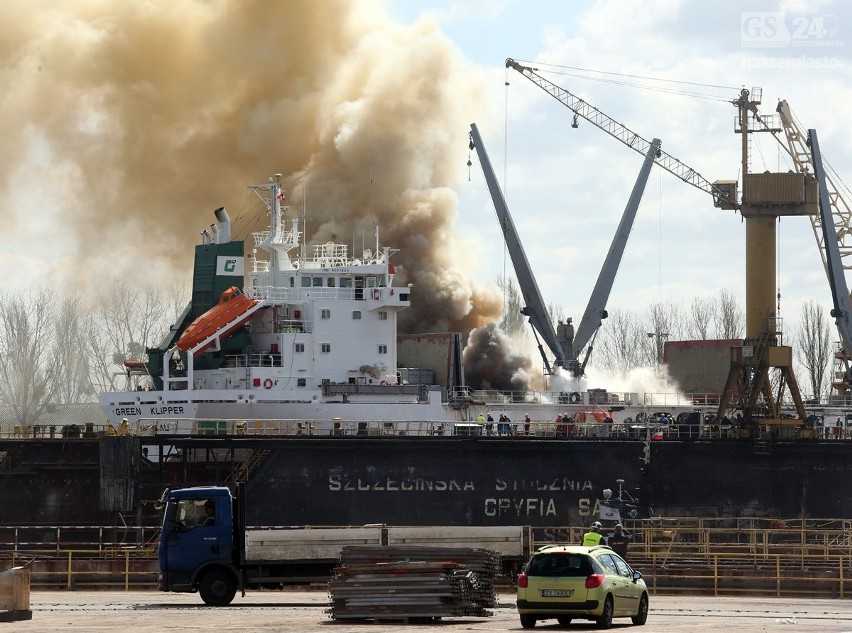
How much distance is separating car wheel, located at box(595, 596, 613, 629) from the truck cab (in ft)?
32.7

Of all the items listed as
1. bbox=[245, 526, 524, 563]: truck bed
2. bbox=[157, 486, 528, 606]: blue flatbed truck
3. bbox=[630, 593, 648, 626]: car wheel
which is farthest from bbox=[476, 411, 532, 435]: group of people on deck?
bbox=[630, 593, 648, 626]: car wheel

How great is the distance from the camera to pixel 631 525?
56531mm

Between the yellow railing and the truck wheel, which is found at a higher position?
the truck wheel

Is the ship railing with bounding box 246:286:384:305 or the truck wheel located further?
the ship railing with bounding box 246:286:384:305

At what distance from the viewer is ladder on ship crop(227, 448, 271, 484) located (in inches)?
2167

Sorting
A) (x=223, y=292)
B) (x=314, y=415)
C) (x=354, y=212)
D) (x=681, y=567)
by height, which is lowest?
(x=681, y=567)

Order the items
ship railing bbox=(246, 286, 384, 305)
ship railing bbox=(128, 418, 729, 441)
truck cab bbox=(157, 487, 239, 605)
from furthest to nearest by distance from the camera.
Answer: ship railing bbox=(246, 286, 384, 305) → ship railing bbox=(128, 418, 729, 441) → truck cab bbox=(157, 487, 239, 605)

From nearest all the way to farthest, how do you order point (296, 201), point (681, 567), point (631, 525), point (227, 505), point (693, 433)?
point (227, 505), point (681, 567), point (631, 525), point (693, 433), point (296, 201)

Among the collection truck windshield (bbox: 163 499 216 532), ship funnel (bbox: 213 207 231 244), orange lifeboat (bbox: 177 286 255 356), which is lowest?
truck windshield (bbox: 163 499 216 532)

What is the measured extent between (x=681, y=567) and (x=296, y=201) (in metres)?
47.8

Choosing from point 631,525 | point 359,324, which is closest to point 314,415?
point 359,324

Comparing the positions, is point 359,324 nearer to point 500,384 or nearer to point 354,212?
point 500,384

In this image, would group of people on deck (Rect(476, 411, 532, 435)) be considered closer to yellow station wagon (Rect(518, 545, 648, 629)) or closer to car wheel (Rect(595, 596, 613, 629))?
yellow station wagon (Rect(518, 545, 648, 629))

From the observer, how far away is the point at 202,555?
117 feet
